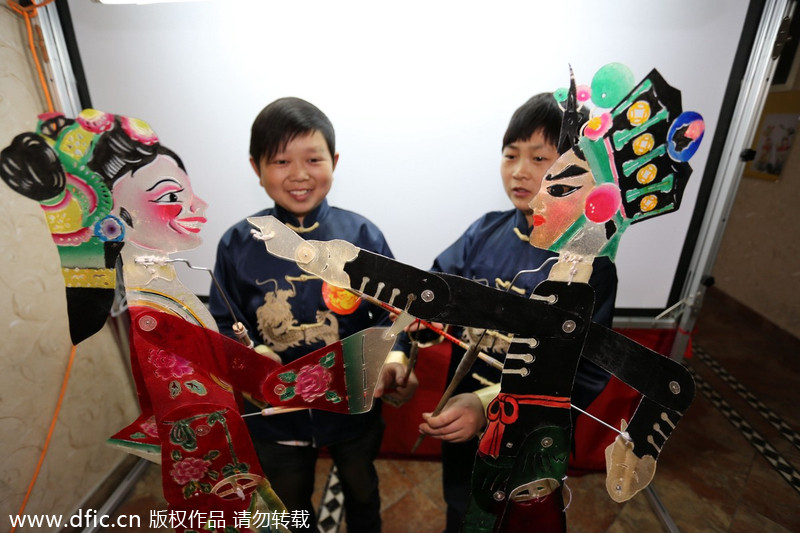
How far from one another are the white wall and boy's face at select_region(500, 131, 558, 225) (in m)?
0.24

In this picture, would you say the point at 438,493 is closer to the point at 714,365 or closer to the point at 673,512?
the point at 673,512

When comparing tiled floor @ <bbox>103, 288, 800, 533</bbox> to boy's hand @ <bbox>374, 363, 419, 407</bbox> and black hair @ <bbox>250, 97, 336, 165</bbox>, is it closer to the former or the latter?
boy's hand @ <bbox>374, 363, 419, 407</bbox>

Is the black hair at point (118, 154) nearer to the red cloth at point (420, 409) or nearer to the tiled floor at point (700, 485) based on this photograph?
the red cloth at point (420, 409)

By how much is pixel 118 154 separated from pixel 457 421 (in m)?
0.75

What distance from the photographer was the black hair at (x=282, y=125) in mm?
730

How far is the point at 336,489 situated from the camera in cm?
145

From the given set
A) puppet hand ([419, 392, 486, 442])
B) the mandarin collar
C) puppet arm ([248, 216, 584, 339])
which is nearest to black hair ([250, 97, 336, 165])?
the mandarin collar

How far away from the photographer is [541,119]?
27.9 inches

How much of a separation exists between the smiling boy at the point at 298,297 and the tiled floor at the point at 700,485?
0.51m

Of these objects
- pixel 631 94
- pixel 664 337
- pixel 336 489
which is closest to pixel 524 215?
pixel 631 94

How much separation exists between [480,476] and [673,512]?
3.81 feet

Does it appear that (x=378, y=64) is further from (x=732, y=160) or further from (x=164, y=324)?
(x=732, y=160)

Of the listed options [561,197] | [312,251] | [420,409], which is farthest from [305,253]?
[420,409]

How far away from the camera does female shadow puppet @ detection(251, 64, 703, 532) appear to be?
0.58m
